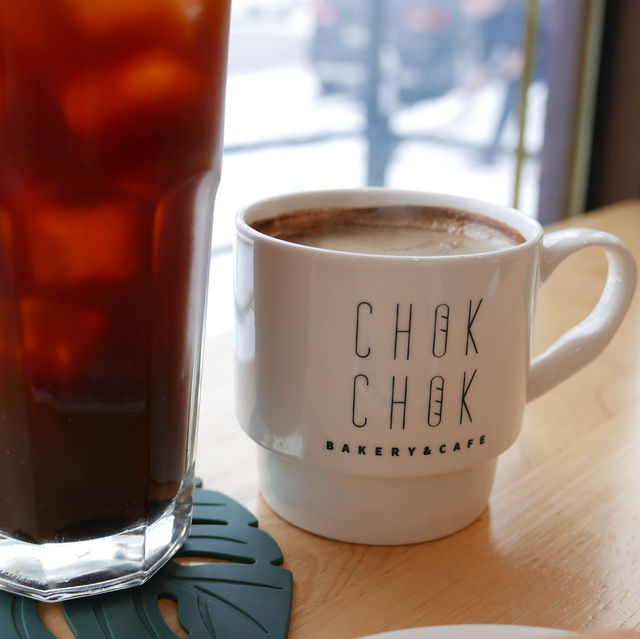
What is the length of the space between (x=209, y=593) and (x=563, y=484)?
0.27 meters

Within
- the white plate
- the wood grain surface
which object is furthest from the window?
the white plate

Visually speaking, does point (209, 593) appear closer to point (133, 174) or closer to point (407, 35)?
point (133, 174)

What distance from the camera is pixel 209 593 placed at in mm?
484

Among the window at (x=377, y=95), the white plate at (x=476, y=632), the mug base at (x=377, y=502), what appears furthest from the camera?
the window at (x=377, y=95)

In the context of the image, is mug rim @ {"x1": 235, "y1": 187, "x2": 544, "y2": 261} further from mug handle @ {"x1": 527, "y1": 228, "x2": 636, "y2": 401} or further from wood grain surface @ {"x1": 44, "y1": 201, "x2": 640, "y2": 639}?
wood grain surface @ {"x1": 44, "y1": 201, "x2": 640, "y2": 639}

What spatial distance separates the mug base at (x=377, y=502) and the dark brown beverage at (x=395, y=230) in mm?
142

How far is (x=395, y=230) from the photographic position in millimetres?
606

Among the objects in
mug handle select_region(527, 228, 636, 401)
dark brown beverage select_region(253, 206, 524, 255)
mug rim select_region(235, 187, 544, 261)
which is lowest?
mug handle select_region(527, 228, 636, 401)

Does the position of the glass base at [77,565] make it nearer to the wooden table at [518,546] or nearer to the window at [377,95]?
the wooden table at [518,546]

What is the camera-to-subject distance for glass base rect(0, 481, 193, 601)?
476 millimetres

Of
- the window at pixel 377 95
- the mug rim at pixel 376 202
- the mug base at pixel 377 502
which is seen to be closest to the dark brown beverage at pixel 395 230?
the mug rim at pixel 376 202

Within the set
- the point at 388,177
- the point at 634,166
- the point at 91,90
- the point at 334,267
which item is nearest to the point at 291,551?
the point at 334,267

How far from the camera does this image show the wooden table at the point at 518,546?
48 centimetres

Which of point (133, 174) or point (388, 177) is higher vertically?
point (133, 174)
